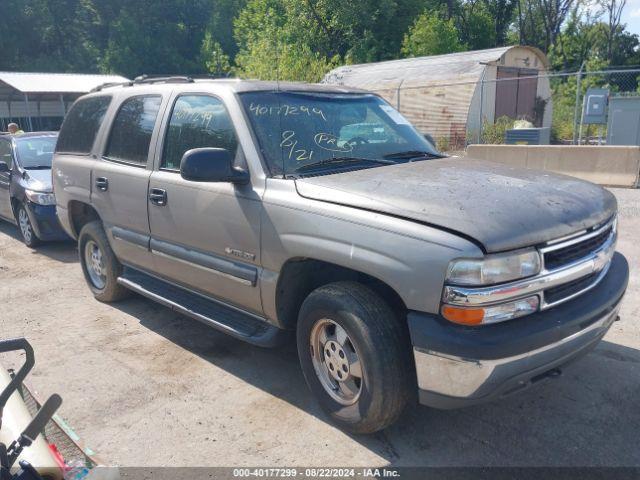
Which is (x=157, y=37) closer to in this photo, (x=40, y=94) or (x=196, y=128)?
(x=40, y=94)

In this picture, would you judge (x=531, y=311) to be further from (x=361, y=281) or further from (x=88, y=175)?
(x=88, y=175)

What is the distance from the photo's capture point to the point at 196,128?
13.4 feet

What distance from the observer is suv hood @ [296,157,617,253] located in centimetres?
265

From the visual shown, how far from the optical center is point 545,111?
22969 mm

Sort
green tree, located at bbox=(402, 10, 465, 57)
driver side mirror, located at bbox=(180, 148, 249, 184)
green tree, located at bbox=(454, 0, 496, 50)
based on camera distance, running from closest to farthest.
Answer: driver side mirror, located at bbox=(180, 148, 249, 184), green tree, located at bbox=(402, 10, 465, 57), green tree, located at bbox=(454, 0, 496, 50)

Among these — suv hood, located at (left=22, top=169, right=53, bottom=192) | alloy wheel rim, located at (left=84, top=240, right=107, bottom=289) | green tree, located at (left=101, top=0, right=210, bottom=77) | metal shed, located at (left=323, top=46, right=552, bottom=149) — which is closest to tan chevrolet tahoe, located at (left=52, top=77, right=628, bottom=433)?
alloy wheel rim, located at (left=84, top=240, right=107, bottom=289)

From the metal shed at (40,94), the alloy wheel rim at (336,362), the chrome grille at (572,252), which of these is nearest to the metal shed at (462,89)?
the metal shed at (40,94)

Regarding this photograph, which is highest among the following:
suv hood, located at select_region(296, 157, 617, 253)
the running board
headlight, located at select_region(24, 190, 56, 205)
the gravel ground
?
suv hood, located at select_region(296, 157, 617, 253)

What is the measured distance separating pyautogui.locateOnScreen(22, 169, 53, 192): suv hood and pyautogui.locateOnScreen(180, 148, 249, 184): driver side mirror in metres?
5.08

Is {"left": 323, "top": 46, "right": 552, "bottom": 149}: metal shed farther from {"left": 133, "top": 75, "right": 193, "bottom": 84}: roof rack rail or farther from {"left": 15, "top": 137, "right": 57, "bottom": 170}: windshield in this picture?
{"left": 133, "top": 75, "right": 193, "bottom": 84}: roof rack rail

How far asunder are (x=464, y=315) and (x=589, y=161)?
8848 mm

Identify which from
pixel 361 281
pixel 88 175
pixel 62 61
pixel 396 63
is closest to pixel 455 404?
pixel 361 281

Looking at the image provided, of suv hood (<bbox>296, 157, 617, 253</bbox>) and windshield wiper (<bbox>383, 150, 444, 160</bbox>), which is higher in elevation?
windshield wiper (<bbox>383, 150, 444, 160</bbox>)

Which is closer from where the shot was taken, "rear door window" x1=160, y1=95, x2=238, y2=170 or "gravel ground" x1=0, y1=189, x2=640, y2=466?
"gravel ground" x1=0, y1=189, x2=640, y2=466
